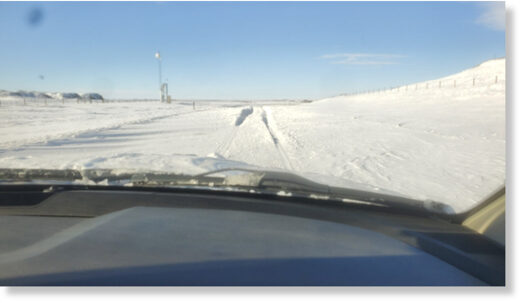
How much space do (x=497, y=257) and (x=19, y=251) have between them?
2640mm

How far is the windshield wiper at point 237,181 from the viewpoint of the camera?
2.77m

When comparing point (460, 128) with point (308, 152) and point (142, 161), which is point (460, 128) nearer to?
point (308, 152)

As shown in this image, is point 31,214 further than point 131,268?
Yes

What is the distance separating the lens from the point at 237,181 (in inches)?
118

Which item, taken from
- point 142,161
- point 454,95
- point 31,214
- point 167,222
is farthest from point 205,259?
point 454,95

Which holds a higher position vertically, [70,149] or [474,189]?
[70,149]

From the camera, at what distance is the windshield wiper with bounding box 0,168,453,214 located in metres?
2.77

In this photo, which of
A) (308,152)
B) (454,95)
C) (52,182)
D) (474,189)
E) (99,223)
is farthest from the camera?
(454,95)

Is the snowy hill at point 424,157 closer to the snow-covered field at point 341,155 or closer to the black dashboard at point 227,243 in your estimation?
the snow-covered field at point 341,155

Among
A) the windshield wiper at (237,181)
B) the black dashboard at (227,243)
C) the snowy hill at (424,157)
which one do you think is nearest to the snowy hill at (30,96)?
the snowy hill at (424,157)

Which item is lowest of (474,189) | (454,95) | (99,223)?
(474,189)

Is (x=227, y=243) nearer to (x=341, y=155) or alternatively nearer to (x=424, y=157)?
(x=341, y=155)

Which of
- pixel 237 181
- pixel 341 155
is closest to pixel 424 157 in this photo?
pixel 341 155

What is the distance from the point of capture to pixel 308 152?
819cm
